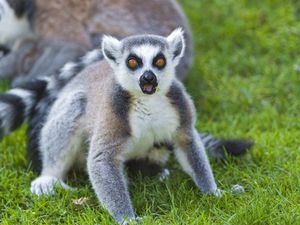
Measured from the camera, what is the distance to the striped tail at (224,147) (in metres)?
5.17

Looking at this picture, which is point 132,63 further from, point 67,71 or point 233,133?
point 233,133

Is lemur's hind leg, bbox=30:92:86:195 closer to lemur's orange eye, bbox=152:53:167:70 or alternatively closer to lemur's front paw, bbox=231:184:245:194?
lemur's orange eye, bbox=152:53:167:70

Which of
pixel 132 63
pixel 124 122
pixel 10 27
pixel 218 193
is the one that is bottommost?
pixel 218 193

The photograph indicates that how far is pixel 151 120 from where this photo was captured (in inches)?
177

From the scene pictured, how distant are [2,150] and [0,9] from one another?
188 centimetres

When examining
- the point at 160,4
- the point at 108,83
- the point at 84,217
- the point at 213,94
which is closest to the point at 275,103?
the point at 213,94

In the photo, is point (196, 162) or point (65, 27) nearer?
point (196, 162)

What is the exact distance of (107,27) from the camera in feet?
22.9

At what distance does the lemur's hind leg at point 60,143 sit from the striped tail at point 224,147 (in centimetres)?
112

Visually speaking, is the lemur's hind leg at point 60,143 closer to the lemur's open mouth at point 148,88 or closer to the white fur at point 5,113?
the white fur at point 5,113

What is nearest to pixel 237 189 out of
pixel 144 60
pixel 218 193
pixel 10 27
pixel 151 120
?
pixel 218 193

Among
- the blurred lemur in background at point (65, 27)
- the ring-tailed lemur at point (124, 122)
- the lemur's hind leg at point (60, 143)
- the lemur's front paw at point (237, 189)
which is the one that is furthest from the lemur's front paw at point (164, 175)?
the blurred lemur in background at point (65, 27)

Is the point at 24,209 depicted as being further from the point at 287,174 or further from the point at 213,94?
the point at 213,94

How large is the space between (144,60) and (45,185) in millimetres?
1311
